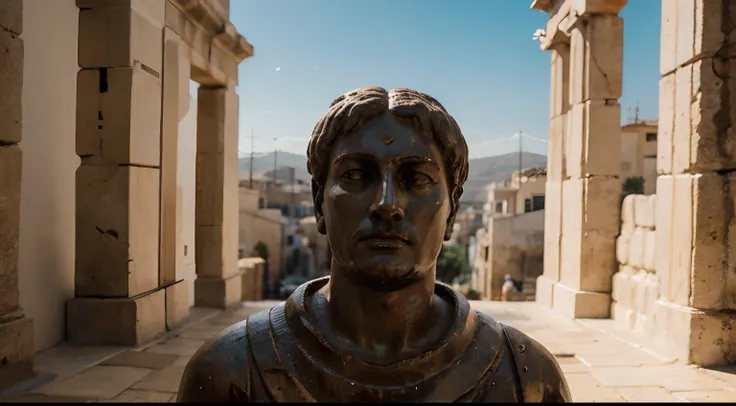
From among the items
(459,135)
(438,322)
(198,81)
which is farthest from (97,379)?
(198,81)

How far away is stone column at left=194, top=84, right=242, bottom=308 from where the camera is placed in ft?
23.0

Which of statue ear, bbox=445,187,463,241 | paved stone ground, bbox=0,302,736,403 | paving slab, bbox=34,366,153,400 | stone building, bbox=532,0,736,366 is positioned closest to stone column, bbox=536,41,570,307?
stone building, bbox=532,0,736,366

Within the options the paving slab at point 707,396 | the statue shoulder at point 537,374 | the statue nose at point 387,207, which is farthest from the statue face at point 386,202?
the paving slab at point 707,396

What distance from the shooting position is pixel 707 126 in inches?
179

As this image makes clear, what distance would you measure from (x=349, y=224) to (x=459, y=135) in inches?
17.8

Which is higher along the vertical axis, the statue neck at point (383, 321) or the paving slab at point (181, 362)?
the statue neck at point (383, 321)

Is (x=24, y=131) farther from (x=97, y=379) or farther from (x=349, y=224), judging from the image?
(x=349, y=224)

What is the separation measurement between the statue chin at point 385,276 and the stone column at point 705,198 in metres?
4.03

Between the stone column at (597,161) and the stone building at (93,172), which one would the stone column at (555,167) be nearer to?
the stone column at (597,161)

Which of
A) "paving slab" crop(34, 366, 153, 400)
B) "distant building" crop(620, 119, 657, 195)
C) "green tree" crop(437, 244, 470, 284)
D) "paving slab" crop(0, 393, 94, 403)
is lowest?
"green tree" crop(437, 244, 470, 284)

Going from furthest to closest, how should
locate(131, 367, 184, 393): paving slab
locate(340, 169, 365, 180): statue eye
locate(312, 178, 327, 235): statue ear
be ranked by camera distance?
1. locate(131, 367, 184, 393): paving slab
2. locate(312, 178, 327, 235): statue ear
3. locate(340, 169, 365, 180): statue eye

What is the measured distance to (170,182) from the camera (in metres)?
5.82

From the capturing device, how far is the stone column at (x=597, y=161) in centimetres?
659

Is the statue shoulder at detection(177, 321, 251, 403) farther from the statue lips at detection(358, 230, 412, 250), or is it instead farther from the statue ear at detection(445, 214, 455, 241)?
the statue ear at detection(445, 214, 455, 241)
